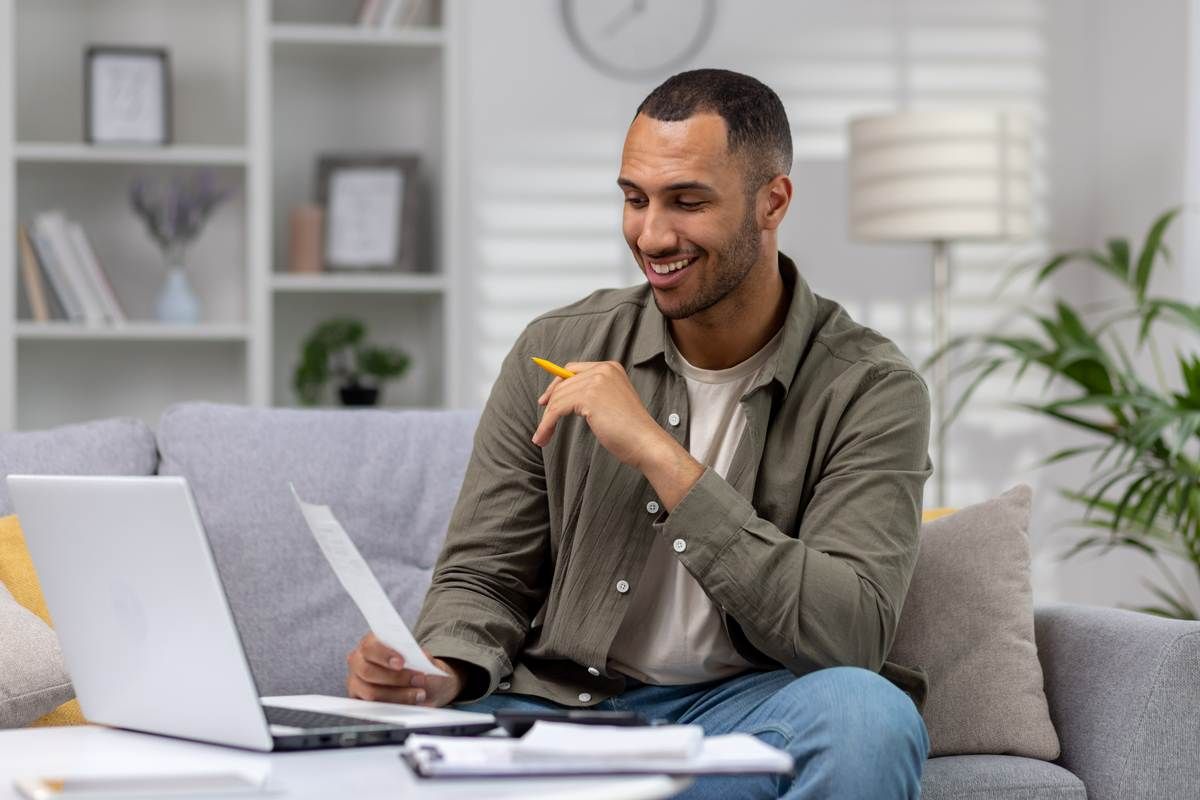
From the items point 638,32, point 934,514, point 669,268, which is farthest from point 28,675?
point 638,32

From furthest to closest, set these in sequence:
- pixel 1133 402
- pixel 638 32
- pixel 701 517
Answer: pixel 638 32
pixel 1133 402
pixel 701 517

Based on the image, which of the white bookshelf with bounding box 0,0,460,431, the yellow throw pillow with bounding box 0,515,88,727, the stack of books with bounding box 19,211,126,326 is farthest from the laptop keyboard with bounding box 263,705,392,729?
the stack of books with bounding box 19,211,126,326

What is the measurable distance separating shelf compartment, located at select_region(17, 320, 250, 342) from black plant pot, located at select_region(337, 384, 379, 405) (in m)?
0.25

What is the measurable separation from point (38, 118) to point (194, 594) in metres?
2.69

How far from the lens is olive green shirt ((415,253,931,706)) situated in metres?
1.49

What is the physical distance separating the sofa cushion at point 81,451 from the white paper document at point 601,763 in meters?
1.19

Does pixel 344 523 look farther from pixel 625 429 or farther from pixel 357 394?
pixel 357 394

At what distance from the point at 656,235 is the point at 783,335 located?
0.21 m

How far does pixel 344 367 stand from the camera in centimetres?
341

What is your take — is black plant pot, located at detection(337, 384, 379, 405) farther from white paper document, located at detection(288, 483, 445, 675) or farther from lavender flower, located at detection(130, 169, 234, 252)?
white paper document, located at detection(288, 483, 445, 675)

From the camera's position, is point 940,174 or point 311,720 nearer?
point 311,720

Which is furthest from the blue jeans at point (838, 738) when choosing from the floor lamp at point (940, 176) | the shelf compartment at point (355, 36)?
the shelf compartment at point (355, 36)

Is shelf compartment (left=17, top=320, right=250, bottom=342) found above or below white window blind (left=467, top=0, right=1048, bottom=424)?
below

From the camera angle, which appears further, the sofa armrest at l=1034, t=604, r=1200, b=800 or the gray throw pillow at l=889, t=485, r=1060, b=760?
the gray throw pillow at l=889, t=485, r=1060, b=760
